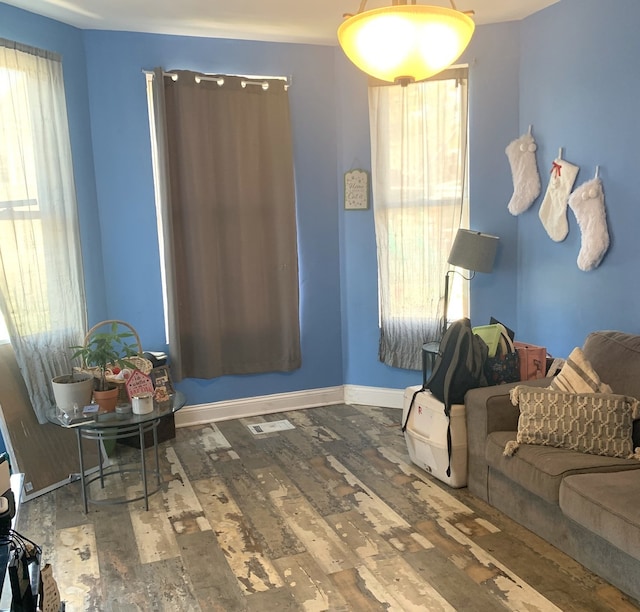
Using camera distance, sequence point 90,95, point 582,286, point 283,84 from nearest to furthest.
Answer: point 582,286 → point 90,95 → point 283,84

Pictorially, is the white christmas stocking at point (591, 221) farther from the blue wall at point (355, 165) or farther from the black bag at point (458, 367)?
the black bag at point (458, 367)

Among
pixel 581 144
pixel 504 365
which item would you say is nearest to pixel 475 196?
pixel 581 144

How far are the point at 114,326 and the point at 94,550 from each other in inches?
50.6

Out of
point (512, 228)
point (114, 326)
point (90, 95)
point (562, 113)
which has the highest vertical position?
point (90, 95)

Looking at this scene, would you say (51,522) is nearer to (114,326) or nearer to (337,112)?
(114,326)

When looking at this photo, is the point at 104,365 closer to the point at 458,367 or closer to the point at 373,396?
the point at 458,367

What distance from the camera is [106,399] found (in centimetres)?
300

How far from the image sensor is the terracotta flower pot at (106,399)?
300 cm

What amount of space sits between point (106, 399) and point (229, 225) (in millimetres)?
1517

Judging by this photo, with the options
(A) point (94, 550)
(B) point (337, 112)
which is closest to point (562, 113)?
(B) point (337, 112)

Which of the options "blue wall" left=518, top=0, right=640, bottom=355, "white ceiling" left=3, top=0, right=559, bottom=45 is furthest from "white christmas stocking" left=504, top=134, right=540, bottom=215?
"white ceiling" left=3, top=0, right=559, bottom=45

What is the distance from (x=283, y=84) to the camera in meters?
4.07

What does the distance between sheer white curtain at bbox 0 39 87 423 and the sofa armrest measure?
2176 mm

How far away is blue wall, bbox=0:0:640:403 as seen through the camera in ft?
10.6
